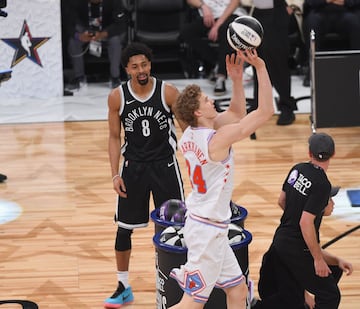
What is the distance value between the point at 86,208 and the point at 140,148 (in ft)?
8.42

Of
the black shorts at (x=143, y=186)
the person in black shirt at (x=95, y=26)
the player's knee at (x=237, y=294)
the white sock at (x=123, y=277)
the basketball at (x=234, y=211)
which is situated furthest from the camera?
the person in black shirt at (x=95, y=26)

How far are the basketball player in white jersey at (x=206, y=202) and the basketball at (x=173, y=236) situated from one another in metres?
0.29

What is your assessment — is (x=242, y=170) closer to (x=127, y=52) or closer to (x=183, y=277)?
(x=127, y=52)

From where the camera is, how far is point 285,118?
40.6 ft

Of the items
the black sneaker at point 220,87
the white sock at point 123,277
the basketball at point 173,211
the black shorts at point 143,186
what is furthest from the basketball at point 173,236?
the black sneaker at point 220,87

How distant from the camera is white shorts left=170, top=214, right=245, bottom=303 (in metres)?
5.63

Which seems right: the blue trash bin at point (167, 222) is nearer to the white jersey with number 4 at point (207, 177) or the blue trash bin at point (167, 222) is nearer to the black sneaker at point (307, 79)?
the white jersey with number 4 at point (207, 177)

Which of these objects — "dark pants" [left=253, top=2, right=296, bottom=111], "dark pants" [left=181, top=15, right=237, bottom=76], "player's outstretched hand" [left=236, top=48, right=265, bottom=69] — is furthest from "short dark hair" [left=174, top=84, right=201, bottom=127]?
"dark pants" [left=181, top=15, right=237, bottom=76]

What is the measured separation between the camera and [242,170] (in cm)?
1048

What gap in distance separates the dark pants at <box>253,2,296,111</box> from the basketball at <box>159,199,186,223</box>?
18.0 ft

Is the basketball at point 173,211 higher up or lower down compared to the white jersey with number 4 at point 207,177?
lower down

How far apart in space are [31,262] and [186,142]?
9.19 ft

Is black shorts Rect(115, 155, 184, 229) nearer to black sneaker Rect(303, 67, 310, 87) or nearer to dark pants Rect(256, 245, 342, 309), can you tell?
dark pants Rect(256, 245, 342, 309)

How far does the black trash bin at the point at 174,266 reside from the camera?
6.00m
